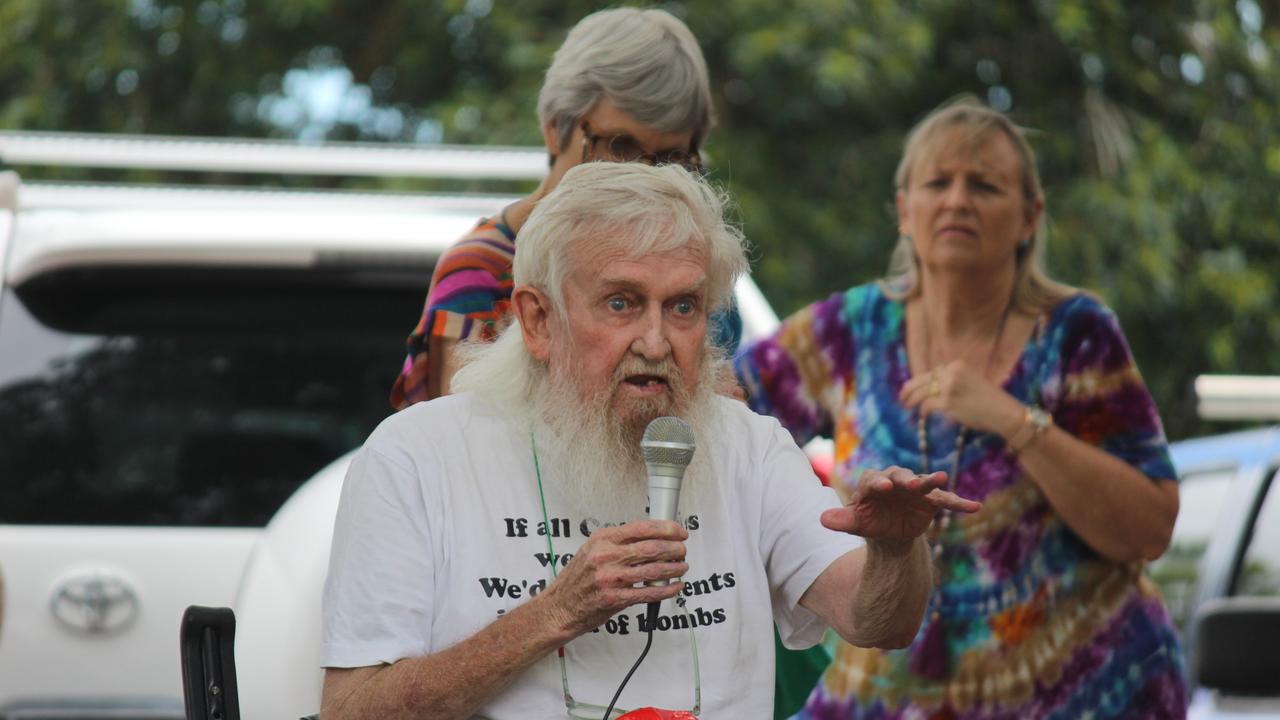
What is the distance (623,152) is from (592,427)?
2.32ft

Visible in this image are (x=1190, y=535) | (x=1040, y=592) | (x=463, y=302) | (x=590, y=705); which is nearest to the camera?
(x=590, y=705)

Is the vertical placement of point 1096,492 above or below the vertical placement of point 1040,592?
above

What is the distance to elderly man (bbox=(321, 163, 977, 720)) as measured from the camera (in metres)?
2.53

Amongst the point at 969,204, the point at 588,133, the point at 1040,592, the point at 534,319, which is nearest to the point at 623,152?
the point at 588,133

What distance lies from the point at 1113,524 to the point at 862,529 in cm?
118

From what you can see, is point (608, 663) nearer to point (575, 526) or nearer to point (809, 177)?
point (575, 526)

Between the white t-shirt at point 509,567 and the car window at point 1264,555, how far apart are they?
7.69 ft

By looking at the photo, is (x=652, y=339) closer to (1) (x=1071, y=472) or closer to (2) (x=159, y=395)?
(1) (x=1071, y=472)

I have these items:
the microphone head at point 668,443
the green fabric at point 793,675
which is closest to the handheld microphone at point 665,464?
the microphone head at point 668,443

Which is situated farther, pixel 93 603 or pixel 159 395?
pixel 159 395

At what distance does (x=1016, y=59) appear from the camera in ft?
36.6

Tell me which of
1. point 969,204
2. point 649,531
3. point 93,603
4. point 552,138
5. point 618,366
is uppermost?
point 552,138

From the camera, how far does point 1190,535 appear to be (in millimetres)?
5320

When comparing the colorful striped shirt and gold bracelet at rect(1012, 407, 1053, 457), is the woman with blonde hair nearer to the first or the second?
gold bracelet at rect(1012, 407, 1053, 457)
